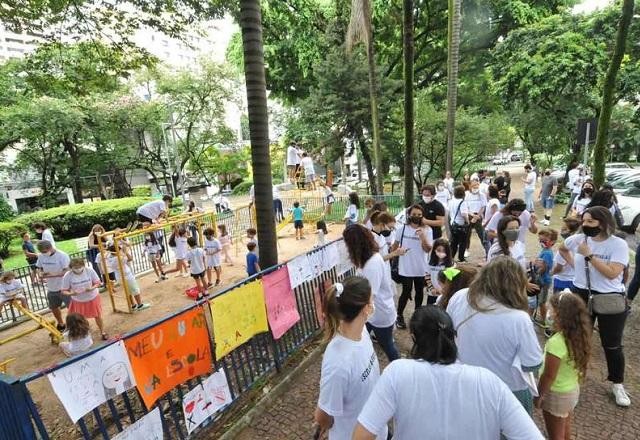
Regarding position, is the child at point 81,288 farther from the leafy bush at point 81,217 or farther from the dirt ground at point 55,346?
the leafy bush at point 81,217

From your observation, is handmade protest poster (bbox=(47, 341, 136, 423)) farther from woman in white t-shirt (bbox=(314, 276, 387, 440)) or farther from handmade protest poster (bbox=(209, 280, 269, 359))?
woman in white t-shirt (bbox=(314, 276, 387, 440))

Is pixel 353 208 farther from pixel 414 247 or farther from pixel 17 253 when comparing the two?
pixel 17 253

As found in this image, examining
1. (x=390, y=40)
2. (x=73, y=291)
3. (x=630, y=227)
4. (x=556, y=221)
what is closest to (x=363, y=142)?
(x=390, y=40)

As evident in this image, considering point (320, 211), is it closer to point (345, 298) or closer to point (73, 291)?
point (73, 291)

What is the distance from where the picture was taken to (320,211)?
60.3ft

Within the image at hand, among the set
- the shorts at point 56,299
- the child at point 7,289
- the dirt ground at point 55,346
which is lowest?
the dirt ground at point 55,346

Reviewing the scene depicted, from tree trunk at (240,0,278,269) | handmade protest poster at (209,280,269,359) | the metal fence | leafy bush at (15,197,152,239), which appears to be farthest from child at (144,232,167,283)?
leafy bush at (15,197,152,239)

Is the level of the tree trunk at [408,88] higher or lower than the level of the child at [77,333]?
higher

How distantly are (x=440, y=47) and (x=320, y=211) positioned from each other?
1394cm

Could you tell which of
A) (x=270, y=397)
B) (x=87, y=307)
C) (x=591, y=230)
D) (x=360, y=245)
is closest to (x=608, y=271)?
(x=591, y=230)

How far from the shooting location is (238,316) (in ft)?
14.1

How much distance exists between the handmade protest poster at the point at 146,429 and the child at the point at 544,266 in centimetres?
482

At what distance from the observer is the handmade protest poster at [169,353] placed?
3258 mm

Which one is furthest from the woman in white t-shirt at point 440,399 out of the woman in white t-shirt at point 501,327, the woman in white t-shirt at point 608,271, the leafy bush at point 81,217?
the leafy bush at point 81,217
